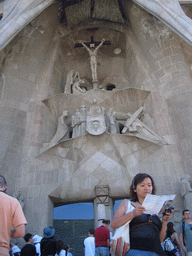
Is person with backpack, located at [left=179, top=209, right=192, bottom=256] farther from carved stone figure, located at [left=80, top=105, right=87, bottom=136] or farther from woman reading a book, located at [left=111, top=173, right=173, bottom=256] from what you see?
carved stone figure, located at [left=80, top=105, right=87, bottom=136]

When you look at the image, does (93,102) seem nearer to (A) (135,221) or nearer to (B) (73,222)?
(B) (73,222)

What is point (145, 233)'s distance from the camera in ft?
5.78

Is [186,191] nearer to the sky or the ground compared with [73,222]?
nearer to the sky

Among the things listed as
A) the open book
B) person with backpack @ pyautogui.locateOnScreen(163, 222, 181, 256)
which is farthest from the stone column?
the open book

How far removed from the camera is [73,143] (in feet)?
27.3

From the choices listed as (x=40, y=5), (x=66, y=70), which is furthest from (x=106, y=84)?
(x=40, y=5)

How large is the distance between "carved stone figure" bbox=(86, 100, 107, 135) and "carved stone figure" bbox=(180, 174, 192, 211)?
2751mm

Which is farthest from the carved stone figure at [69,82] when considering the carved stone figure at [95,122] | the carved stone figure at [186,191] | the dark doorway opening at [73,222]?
the carved stone figure at [186,191]

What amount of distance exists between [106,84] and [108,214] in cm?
560

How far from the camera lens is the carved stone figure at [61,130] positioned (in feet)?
28.5

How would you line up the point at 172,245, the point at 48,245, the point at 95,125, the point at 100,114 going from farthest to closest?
1. the point at 100,114
2. the point at 95,125
3. the point at 172,245
4. the point at 48,245

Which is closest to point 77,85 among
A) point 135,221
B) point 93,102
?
point 93,102

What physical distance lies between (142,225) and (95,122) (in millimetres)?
6601

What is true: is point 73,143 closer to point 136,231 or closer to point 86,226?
point 86,226
